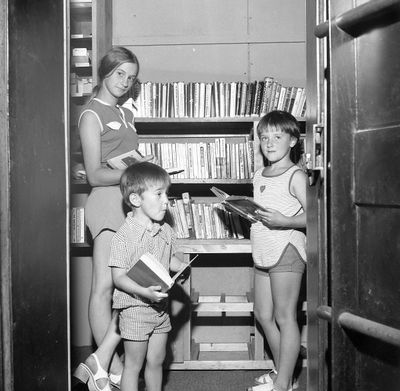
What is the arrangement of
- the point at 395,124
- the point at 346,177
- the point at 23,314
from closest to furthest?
the point at 395,124, the point at 346,177, the point at 23,314

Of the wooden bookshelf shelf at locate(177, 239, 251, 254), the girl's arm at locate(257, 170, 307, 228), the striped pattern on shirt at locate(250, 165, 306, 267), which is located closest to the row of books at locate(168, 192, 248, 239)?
the wooden bookshelf shelf at locate(177, 239, 251, 254)

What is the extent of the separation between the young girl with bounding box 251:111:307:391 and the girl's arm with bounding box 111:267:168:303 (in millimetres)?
665

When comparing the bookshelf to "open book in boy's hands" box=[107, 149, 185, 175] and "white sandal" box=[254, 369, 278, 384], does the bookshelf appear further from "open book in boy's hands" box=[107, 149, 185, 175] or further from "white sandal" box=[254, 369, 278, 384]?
"open book in boy's hands" box=[107, 149, 185, 175]

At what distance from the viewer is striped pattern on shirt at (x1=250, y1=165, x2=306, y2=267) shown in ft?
8.25

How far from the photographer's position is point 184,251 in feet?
9.92

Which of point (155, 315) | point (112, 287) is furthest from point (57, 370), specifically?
point (112, 287)

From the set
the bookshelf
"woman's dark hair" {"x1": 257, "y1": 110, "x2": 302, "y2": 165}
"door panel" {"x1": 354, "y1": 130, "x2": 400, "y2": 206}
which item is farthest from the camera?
the bookshelf

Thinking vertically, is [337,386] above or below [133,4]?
below

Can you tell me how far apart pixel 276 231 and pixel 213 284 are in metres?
1.21

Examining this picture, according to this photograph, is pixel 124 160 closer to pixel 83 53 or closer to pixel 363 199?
pixel 83 53

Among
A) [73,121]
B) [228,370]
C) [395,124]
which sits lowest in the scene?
[228,370]

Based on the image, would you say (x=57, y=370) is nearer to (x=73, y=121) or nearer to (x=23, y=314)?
(x=23, y=314)

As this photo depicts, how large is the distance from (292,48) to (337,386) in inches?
109

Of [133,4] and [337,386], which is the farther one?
[133,4]
